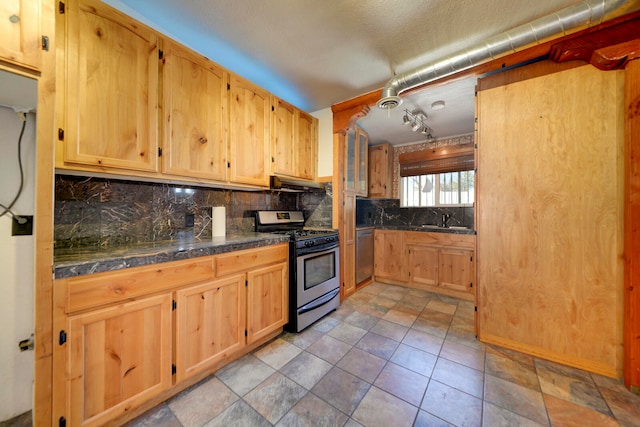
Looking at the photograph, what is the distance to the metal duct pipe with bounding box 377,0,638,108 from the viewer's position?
4.45 feet

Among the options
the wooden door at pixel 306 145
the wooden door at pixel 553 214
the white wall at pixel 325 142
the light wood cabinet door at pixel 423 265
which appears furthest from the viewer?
the light wood cabinet door at pixel 423 265

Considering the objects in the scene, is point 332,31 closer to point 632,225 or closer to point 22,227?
point 22,227

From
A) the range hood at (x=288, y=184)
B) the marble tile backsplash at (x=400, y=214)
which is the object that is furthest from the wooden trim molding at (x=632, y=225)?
the range hood at (x=288, y=184)

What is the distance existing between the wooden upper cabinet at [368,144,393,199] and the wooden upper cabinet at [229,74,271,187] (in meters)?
2.30

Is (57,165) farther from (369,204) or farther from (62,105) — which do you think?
(369,204)

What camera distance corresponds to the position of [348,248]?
10.2 feet

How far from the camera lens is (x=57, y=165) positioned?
48.6 inches

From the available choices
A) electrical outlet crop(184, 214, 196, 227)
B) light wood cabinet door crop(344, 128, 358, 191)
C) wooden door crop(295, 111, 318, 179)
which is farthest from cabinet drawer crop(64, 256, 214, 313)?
light wood cabinet door crop(344, 128, 358, 191)

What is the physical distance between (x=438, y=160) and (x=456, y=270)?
6.05ft

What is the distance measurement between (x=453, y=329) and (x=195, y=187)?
2.95m

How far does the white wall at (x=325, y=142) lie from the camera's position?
299cm

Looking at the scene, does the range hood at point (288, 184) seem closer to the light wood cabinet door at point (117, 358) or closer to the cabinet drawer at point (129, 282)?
the cabinet drawer at point (129, 282)

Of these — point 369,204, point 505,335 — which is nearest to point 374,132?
point 369,204

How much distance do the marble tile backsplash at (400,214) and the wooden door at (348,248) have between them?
1.91 ft
